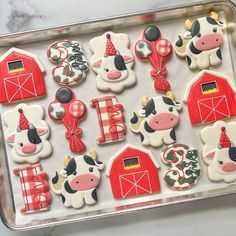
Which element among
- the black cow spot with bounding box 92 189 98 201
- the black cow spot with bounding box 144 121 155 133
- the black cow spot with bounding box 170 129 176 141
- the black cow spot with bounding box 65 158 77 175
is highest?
the black cow spot with bounding box 144 121 155 133

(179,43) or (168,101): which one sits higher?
(179,43)

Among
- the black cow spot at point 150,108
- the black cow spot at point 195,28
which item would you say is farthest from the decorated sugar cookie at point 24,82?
the black cow spot at point 195,28

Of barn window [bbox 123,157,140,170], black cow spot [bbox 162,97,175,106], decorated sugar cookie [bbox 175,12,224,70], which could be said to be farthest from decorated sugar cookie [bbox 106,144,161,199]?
decorated sugar cookie [bbox 175,12,224,70]

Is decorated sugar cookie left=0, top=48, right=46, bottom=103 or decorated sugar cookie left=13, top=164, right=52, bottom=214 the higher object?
decorated sugar cookie left=0, top=48, right=46, bottom=103

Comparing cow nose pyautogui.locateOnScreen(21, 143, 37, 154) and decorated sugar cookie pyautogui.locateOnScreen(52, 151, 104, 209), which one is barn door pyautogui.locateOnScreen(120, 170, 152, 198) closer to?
decorated sugar cookie pyautogui.locateOnScreen(52, 151, 104, 209)

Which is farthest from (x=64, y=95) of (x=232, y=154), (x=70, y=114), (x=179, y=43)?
(x=232, y=154)

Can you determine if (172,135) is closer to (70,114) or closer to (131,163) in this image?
(131,163)
